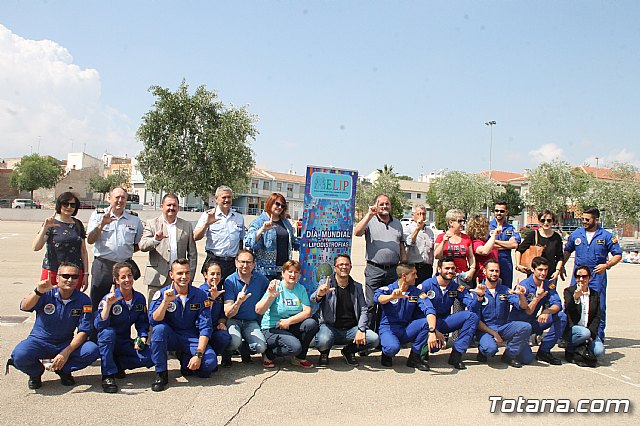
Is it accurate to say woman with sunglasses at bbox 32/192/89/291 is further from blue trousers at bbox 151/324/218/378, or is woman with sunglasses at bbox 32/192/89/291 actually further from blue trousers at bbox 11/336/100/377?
blue trousers at bbox 151/324/218/378

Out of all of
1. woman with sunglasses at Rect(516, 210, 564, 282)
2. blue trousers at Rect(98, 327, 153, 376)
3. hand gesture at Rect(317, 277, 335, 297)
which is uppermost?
woman with sunglasses at Rect(516, 210, 564, 282)

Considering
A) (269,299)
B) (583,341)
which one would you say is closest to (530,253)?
(583,341)

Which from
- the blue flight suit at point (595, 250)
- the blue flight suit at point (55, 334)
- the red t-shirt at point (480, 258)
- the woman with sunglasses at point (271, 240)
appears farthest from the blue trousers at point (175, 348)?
the blue flight suit at point (595, 250)

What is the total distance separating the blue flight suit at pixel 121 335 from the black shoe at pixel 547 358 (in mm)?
4331

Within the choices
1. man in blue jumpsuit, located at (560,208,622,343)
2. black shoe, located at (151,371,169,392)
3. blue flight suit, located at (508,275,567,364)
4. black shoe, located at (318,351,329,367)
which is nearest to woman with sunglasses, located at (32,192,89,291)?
black shoe, located at (151,371,169,392)

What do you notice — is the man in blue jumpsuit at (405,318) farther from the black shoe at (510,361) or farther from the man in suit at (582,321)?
the man in suit at (582,321)

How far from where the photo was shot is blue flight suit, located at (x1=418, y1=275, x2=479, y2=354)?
Result: 5816 millimetres

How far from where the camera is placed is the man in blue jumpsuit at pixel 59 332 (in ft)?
14.8

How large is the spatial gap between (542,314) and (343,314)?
2.31 m

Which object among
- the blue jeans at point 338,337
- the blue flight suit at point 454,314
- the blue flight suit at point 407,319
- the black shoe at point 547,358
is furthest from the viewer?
the black shoe at point 547,358

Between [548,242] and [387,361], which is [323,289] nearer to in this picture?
[387,361]

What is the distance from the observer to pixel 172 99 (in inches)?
1107

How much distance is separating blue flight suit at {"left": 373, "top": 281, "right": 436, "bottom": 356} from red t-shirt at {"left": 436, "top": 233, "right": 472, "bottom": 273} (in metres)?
0.92
